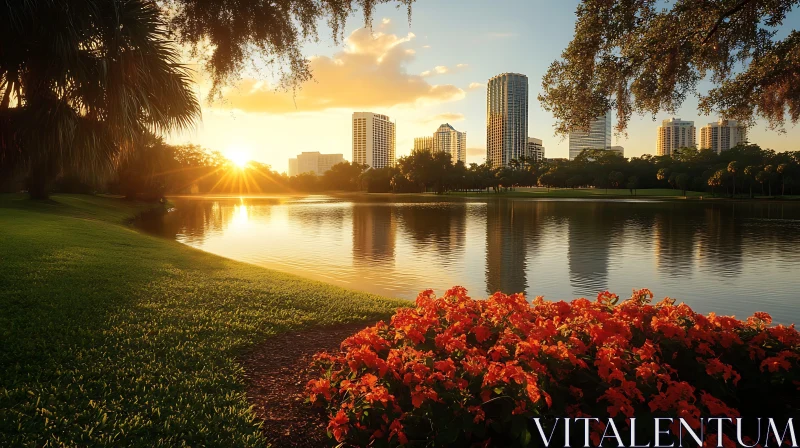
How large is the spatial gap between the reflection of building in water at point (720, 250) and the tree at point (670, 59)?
935cm

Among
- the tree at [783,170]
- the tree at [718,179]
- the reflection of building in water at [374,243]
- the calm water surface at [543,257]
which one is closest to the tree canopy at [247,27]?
the calm water surface at [543,257]

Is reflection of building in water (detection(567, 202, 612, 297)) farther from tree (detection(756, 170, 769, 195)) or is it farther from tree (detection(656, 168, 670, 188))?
tree (detection(656, 168, 670, 188))

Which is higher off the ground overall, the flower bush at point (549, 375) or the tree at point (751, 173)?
the tree at point (751, 173)

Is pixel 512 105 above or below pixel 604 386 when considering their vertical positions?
above

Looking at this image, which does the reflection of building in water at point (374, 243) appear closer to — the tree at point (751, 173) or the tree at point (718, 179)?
the tree at point (751, 173)

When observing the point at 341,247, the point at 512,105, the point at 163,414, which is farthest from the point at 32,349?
the point at 512,105

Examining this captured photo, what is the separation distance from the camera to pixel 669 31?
6145mm

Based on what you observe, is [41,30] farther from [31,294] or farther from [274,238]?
[274,238]

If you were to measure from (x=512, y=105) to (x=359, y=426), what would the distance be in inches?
7550

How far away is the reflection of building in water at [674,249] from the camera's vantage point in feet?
49.6

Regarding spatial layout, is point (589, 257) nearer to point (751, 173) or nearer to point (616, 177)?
point (751, 173)

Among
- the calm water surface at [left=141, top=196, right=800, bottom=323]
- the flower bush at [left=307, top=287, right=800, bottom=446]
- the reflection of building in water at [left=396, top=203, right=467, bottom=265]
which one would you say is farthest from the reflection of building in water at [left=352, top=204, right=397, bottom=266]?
the flower bush at [left=307, top=287, right=800, bottom=446]

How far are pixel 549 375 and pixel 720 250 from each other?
62.3ft

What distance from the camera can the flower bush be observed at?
3.38 metres
